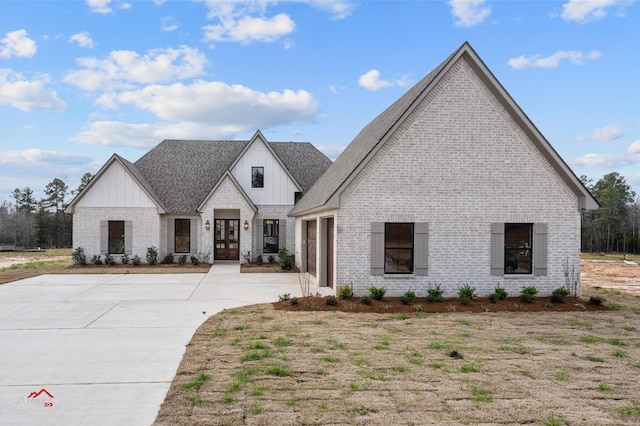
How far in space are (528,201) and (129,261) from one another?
20226mm

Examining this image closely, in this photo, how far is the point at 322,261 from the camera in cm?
1602

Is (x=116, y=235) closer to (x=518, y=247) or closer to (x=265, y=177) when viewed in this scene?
(x=265, y=177)

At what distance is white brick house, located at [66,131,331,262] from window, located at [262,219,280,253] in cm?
4

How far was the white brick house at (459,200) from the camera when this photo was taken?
13656mm

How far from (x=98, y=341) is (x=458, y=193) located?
1055cm

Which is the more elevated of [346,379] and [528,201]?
[528,201]

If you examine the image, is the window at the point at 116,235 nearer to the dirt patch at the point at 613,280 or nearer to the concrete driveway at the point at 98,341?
the concrete driveway at the point at 98,341

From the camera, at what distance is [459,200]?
14000mm

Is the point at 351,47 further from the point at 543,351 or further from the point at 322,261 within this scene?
the point at 543,351

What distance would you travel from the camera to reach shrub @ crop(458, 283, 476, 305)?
13.0 meters

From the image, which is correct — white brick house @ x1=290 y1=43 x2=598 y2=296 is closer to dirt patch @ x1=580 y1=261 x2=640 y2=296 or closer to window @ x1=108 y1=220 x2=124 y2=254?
dirt patch @ x1=580 y1=261 x2=640 y2=296

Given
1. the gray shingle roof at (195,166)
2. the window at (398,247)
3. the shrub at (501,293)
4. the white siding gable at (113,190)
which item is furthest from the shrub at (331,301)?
the white siding gable at (113,190)

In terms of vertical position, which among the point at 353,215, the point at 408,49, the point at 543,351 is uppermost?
the point at 408,49

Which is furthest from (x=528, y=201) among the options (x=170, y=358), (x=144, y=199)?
(x=144, y=199)
